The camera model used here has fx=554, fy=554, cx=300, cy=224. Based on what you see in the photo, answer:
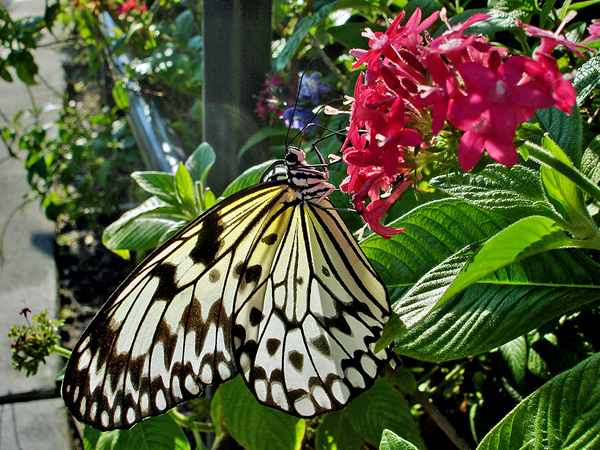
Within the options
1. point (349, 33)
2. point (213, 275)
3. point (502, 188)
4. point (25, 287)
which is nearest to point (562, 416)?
point (502, 188)

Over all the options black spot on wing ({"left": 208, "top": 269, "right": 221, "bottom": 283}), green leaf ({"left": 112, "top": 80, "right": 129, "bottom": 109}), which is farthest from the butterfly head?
green leaf ({"left": 112, "top": 80, "right": 129, "bottom": 109})

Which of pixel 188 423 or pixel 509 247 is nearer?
pixel 509 247

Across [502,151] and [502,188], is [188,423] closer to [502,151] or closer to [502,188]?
[502,188]

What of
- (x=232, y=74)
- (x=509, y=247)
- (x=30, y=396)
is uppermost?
(x=232, y=74)

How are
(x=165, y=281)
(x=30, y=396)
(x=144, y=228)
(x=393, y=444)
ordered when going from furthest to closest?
(x=30, y=396)
(x=144, y=228)
(x=165, y=281)
(x=393, y=444)

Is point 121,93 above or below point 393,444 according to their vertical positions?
above

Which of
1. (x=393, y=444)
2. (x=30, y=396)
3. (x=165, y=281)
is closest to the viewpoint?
(x=393, y=444)
